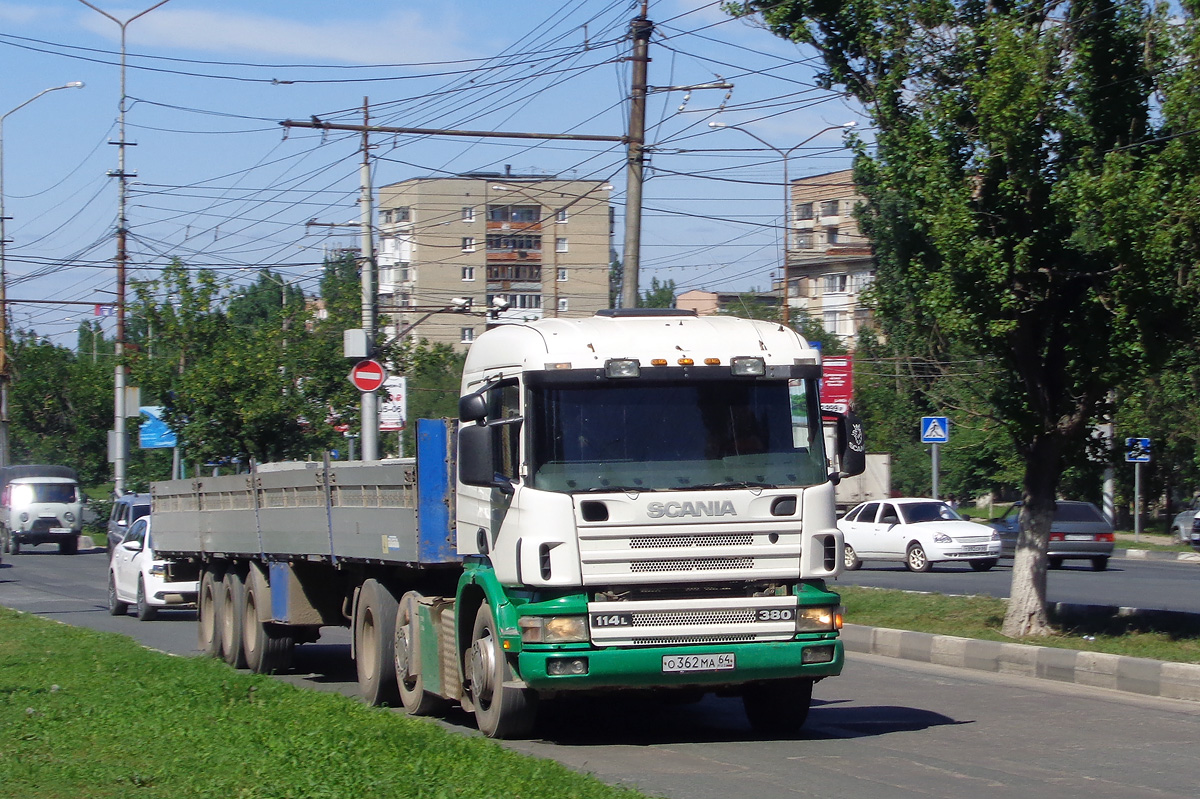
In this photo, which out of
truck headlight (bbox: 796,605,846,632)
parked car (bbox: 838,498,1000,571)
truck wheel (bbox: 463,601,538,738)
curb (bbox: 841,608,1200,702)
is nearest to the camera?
truck headlight (bbox: 796,605,846,632)

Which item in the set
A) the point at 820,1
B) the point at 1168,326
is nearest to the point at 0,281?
the point at 820,1

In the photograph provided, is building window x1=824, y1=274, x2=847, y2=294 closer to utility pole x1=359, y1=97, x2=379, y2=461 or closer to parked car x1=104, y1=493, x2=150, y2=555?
parked car x1=104, y1=493, x2=150, y2=555

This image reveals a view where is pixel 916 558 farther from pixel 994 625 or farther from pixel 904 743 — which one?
pixel 904 743

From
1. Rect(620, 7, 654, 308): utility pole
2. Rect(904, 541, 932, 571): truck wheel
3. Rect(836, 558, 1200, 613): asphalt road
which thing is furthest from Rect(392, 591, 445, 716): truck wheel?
Rect(904, 541, 932, 571): truck wheel

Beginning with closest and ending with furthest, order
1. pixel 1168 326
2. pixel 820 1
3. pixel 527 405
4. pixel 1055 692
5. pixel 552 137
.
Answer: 1. pixel 527 405
2. pixel 1055 692
3. pixel 1168 326
4. pixel 820 1
5. pixel 552 137

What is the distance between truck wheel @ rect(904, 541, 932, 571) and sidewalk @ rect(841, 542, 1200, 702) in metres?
14.6

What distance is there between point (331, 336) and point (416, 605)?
2146 centimetres

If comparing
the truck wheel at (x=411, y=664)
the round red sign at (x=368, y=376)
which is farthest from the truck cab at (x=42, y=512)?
the truck wheel at (x=411, y=664)

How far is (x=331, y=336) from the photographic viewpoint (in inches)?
1255

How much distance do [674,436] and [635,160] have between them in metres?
10.9

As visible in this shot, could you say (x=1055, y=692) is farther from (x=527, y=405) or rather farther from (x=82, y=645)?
(x=82, y=645)

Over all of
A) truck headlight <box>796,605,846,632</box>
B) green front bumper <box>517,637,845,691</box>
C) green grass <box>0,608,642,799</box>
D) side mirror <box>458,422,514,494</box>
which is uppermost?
side mirror <box>458,422,514,494</box>

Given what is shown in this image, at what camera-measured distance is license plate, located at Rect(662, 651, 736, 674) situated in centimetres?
904

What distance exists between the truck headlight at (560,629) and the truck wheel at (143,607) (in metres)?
14.5
